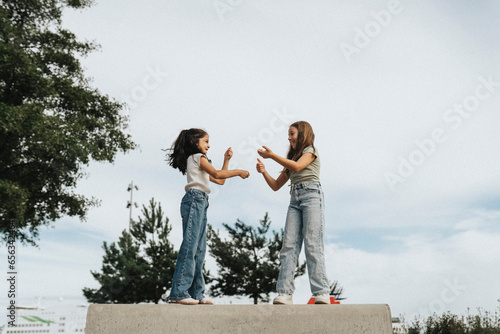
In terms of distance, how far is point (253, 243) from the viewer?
763 inches

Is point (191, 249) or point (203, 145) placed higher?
point (203, 145)

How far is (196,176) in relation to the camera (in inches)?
168

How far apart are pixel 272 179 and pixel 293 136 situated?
0.55 m

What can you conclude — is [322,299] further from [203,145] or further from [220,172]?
[203,145]

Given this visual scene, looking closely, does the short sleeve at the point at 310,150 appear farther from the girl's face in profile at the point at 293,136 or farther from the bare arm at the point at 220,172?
the bare arm at the point at 220,172

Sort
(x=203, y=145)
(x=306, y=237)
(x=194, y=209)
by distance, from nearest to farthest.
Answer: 1. (x=306, y=237)
2. (x=194, y=209)
3. (x=203, y=145)

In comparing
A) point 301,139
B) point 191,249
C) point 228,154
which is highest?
point 301,139

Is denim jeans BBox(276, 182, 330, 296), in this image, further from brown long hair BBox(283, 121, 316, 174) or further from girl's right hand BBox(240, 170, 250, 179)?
girl's right hand BBox(240, 170, 250, 179)

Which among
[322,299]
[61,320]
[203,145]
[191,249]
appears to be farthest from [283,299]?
[61,320]

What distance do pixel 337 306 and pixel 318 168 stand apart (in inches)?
53.7

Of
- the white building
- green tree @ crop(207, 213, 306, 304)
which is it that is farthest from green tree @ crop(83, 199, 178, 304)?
the white building

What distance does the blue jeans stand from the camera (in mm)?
4016

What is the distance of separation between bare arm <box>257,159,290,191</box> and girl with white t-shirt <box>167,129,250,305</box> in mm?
256

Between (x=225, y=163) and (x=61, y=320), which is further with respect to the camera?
(x=61, y=320)
